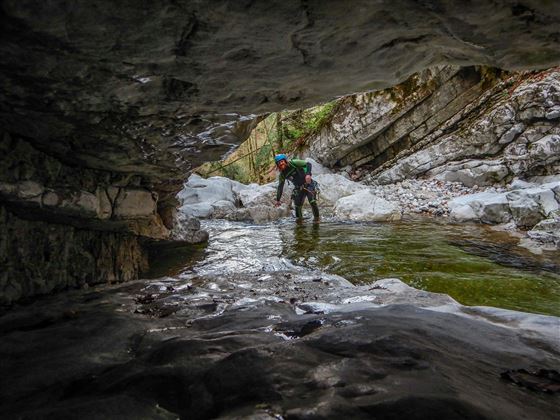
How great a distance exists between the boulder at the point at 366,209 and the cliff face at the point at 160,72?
24.5ft

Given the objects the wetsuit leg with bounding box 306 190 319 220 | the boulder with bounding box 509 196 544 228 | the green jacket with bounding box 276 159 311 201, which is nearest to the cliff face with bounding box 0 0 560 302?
the boulder with bounding box 509 196 544 228

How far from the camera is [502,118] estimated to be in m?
12.6

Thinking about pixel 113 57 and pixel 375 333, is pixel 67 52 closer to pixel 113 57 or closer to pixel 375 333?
pixel 113 57

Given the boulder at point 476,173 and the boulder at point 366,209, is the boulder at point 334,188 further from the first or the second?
the boulder at point 476,173

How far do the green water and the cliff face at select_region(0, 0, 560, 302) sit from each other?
331 centimetres

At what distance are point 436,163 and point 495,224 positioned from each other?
19.4 feet

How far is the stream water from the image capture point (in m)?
4.86

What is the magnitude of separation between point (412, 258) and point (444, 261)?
56 cm

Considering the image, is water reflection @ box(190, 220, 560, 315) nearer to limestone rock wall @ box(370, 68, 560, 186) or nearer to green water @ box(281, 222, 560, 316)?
green water @ box(281, 222, 560, 316)

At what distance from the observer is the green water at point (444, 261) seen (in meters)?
4.75

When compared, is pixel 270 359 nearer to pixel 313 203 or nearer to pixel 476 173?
pixel 313 203

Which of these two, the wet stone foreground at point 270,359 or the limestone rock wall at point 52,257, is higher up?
the limestone rock wall at point 52,257

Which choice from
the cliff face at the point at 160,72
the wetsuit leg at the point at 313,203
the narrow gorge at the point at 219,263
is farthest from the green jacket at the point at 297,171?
the cliff face at the point at 160,72

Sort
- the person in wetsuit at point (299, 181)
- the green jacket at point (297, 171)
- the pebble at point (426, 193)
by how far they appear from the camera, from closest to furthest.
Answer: the pebble at point (426, 193) → the person in wetsuit at point (299, 181) → the green jacket at point (297, 171)
